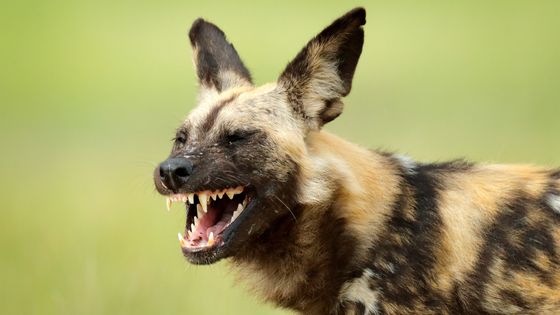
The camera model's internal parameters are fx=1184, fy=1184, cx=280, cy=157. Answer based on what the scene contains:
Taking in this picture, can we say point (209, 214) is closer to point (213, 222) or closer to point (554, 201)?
point (213, 222)

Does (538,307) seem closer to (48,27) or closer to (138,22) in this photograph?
(48,27)

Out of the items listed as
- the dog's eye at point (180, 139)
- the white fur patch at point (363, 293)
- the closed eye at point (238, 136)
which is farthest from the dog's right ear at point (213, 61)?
the white fur patch at point (363, 293)

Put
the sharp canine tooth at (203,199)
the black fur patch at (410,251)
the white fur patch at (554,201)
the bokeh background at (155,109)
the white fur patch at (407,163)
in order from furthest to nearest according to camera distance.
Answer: the bokeh background at (155,109)
the white fur patch at (407,163)
the white fur patch at (554,201)
the sharp canine tooth at (203,199)
the black fur patch at (410,251)

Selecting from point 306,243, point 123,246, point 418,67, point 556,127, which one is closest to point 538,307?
point 306,243

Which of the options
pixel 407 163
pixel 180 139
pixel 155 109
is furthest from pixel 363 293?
pixel 155 109

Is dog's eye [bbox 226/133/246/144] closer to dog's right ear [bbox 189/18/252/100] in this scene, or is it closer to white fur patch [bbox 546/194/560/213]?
dog's right ear [bbox 189/18/252/100]

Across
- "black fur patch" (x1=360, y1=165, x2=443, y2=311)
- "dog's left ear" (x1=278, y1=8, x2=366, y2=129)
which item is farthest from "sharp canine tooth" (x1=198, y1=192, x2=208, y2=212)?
"black fur patch" (x1=360, y1=165, x2=443, y2=311)

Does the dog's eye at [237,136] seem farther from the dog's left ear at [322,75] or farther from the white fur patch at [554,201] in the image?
the white fur patch at [554,201]

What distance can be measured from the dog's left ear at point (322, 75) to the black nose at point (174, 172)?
710mm

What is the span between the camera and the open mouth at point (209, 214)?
5.31m

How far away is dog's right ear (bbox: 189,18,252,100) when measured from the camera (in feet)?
→ 20.6

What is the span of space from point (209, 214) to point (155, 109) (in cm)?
1150

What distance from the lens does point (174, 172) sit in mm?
5242

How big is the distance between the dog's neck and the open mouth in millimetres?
217
